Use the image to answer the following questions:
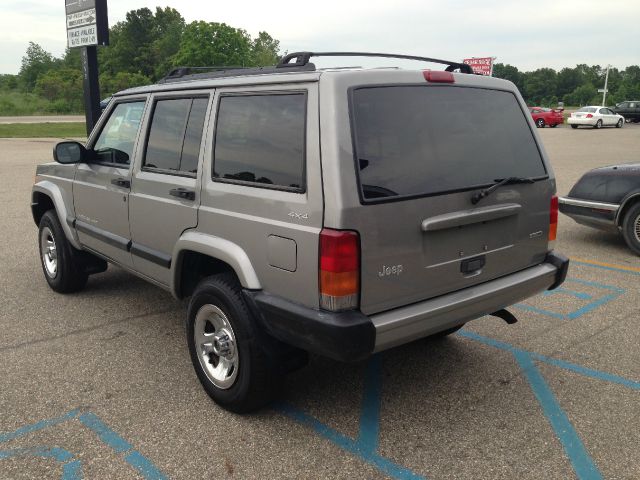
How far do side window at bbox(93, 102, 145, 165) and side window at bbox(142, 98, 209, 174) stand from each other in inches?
10.8

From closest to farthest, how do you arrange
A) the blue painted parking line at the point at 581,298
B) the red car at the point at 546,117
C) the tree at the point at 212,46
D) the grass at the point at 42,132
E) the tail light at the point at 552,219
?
the tail light at the point at 552,219 < the blue painted parking line at the point at 581,298 < the grass at the point at 42,132 < the red car at the point at 546,117 < the tree at the point at 212,46

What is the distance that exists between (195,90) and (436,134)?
5.10 feet

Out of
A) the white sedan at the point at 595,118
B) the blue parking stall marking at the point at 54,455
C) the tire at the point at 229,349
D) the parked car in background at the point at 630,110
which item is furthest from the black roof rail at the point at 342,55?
the parked car in background at the point at 630,110

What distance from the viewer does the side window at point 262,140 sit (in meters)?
2.78

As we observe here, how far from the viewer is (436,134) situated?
2.93 meters

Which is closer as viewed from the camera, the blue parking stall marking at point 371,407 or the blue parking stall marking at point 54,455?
the blue parking stall marking at point 54,455

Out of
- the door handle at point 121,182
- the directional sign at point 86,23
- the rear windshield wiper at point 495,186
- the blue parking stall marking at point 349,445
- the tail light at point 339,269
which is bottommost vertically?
the blue parking stall marking at point 349,445

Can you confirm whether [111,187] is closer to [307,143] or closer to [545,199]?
[307,143]

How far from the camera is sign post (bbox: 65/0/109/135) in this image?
896 centimetres

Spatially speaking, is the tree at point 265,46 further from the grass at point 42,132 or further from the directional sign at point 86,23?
the directional sign at point 86,23

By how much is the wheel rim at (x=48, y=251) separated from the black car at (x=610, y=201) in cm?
587

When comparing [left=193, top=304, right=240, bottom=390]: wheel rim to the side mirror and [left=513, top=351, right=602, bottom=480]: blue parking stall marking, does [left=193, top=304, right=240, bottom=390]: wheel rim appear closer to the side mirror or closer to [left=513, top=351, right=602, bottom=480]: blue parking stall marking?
[left=513, top=351, right=602, bottom=480]: blue parking stall marking

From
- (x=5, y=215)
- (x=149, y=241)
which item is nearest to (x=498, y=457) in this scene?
(x=149, y=241)

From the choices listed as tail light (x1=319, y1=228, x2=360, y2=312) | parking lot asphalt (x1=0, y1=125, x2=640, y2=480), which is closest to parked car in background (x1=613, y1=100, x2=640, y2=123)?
parking lot asphalt (x1=0, y1=125, x2=640, y2=480)
